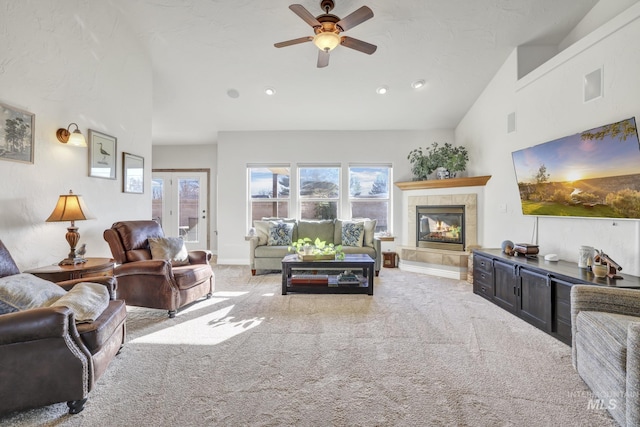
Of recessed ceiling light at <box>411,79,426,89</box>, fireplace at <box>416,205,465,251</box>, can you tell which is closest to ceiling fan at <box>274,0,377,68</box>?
recessed ceiling light at <box>411,79,426,89</box>

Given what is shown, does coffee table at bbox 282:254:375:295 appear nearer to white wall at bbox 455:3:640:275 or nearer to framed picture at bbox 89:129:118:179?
white wall at bbox 455:3:640:275

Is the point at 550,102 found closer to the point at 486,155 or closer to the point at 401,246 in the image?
the point at 486,155

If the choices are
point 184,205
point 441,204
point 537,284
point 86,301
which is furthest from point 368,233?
point 184,205

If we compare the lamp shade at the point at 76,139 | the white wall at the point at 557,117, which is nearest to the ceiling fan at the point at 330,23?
the white wall at the point at 557,117

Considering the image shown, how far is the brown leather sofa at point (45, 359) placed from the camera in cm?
159

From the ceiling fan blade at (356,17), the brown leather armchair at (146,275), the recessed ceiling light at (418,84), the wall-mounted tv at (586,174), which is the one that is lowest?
the brown leather armchair at (146,275)

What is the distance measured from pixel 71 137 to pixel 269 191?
364 cm

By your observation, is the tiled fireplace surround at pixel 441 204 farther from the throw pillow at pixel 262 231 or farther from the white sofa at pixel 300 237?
the throw pillow at pixel 262 231

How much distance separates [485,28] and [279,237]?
4.17 meters

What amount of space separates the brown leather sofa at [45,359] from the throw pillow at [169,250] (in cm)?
175

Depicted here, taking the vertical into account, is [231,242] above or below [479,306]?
above

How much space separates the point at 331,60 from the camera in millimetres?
4410

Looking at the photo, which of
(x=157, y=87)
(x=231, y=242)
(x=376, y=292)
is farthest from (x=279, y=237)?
(x=157, y=87)

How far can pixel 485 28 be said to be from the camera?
3771 mm
